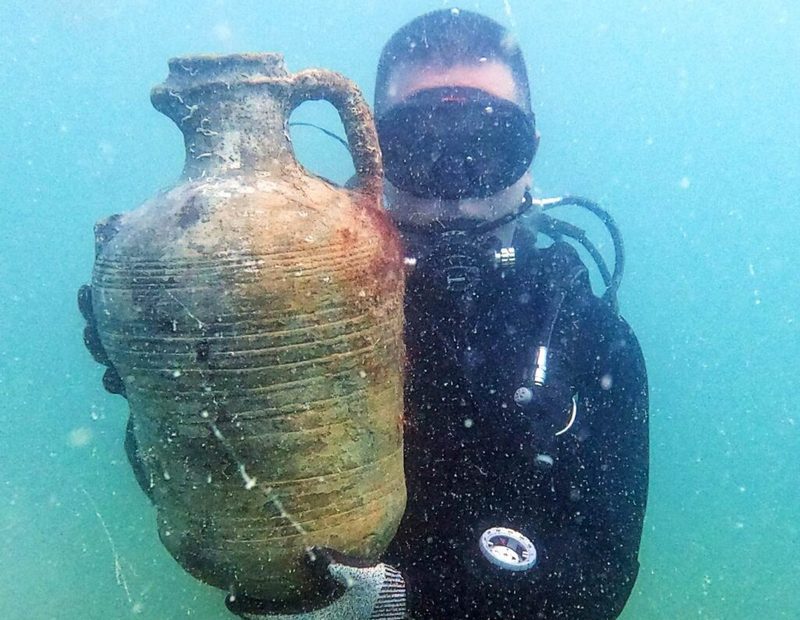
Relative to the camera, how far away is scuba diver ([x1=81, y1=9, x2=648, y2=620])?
2549mm

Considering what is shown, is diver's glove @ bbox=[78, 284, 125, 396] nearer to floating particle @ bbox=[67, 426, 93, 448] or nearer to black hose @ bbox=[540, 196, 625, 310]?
black hose @ bbox=[540, 196, 625, 310]

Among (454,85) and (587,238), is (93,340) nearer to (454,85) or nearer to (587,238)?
(454,85)

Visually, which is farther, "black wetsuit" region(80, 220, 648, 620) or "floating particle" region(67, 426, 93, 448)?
"floating particle" region(67, 426, 93, 448)

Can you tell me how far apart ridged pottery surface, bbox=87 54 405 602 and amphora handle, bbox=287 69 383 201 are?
0.4 inches

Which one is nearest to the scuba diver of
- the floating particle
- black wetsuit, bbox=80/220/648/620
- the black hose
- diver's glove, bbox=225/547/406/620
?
black wetsuit, bbox=80/220/648/620

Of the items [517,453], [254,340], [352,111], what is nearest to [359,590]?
[254,340]

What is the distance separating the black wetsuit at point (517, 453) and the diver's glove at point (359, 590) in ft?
2.39

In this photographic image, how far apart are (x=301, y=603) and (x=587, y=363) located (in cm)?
153

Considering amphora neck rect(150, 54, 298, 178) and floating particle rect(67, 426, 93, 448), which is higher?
amphora neck rect(150, 54, 298, 178)

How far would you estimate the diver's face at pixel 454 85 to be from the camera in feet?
8.71

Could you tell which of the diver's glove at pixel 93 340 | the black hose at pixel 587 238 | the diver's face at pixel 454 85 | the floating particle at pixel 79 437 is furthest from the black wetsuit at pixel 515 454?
the floating particle at pixel 79 437

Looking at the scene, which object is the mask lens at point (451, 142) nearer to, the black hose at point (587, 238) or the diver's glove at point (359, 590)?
the black hose at point (587, 238)

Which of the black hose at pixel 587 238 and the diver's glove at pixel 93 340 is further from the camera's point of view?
the black hose at pixel 587 238

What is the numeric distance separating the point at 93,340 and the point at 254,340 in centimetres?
78
